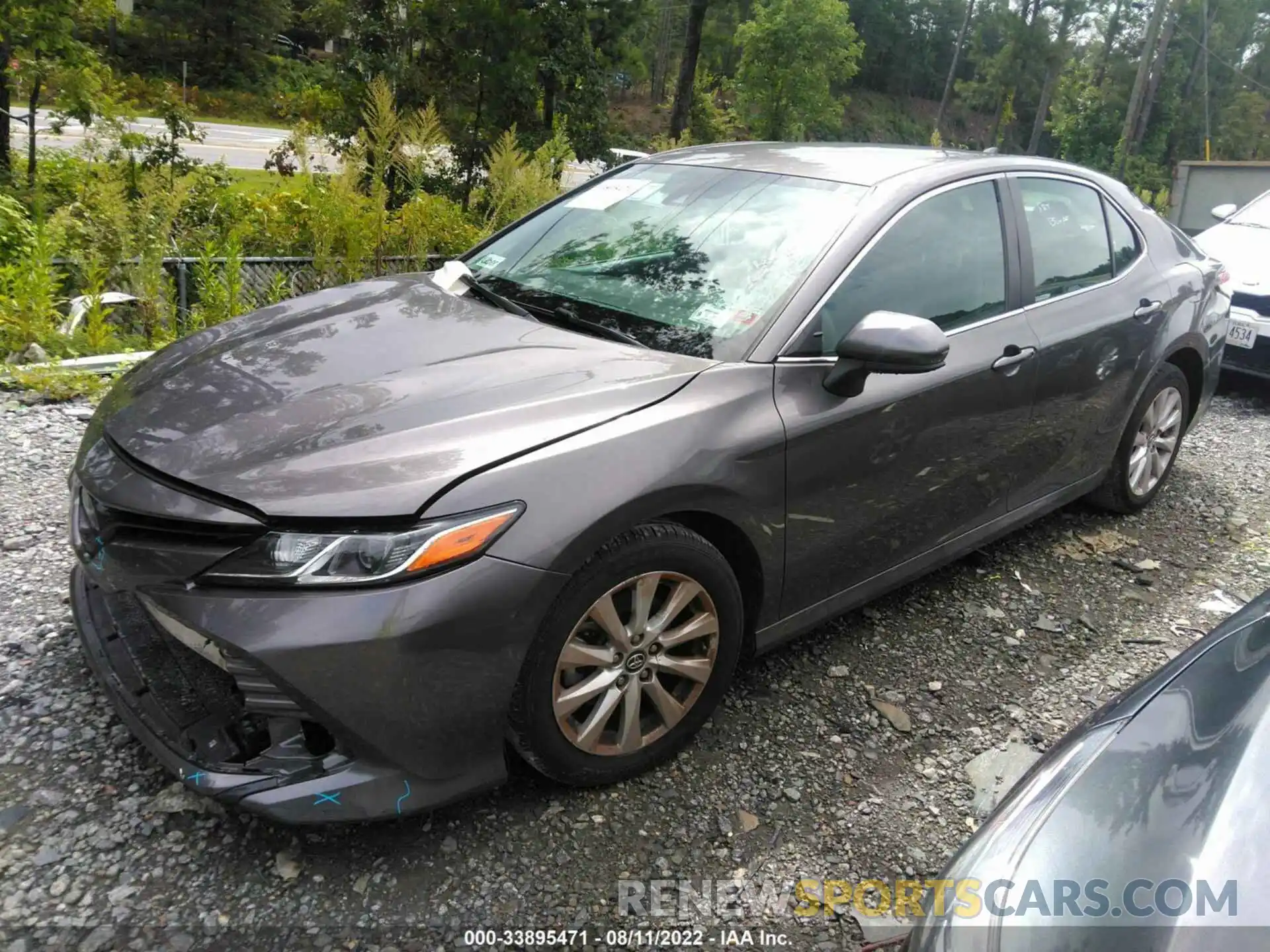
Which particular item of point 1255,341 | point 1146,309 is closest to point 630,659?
point 1146,309

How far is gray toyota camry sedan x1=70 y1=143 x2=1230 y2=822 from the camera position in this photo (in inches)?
79.1

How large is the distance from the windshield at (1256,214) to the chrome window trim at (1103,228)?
481cm

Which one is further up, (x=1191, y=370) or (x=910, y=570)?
(x=1191, y=370)

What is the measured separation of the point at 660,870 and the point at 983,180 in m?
2.58

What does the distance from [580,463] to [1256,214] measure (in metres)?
→ 8.28

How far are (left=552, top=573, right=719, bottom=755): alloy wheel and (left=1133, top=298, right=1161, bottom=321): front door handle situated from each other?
2507mm

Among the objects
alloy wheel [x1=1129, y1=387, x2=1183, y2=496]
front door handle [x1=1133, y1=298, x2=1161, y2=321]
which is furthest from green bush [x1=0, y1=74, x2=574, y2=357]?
alloy wheel [x1=1129, y1=387, x2=1183, y2=496]

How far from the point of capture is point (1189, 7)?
174 feet

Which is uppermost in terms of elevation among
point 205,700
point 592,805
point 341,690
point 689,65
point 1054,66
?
point 1054,66

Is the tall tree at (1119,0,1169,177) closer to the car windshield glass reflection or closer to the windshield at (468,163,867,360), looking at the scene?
the car windshield glass reflection

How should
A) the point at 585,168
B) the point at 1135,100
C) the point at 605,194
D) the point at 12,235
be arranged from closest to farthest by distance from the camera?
the point at 605,194
the point at 12,235
the point at 585,168
the point at 1135,100

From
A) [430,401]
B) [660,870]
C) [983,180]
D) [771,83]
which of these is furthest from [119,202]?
[771,83]

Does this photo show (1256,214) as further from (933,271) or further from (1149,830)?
(1149,830)

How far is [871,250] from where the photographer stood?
2.88 meters
